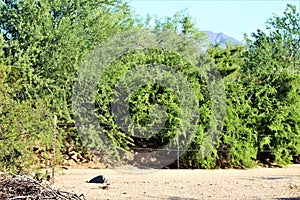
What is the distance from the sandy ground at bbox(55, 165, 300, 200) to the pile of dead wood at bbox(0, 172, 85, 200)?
3180mm

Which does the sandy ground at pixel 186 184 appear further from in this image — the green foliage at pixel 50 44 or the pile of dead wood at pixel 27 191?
the pile of dead wood at pixel 27 191

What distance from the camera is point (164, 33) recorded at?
15500 mm

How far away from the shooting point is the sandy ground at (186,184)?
31.0 ft

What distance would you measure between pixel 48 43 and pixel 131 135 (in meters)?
3.19

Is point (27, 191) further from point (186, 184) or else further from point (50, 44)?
point (50, 44)

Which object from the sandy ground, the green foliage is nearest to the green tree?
the sandy ground

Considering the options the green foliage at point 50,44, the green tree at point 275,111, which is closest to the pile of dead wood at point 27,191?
the green foliage at point 50,44

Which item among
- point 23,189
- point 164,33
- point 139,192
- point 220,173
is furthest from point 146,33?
point 23,189

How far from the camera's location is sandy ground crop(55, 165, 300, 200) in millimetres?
9453

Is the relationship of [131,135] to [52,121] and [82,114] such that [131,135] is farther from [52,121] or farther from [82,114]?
[52,121]

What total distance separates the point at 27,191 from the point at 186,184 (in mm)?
5730

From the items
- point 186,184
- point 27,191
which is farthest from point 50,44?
point 27,191

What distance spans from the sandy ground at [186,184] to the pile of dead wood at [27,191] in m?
3.18

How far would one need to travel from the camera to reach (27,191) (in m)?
5.63
